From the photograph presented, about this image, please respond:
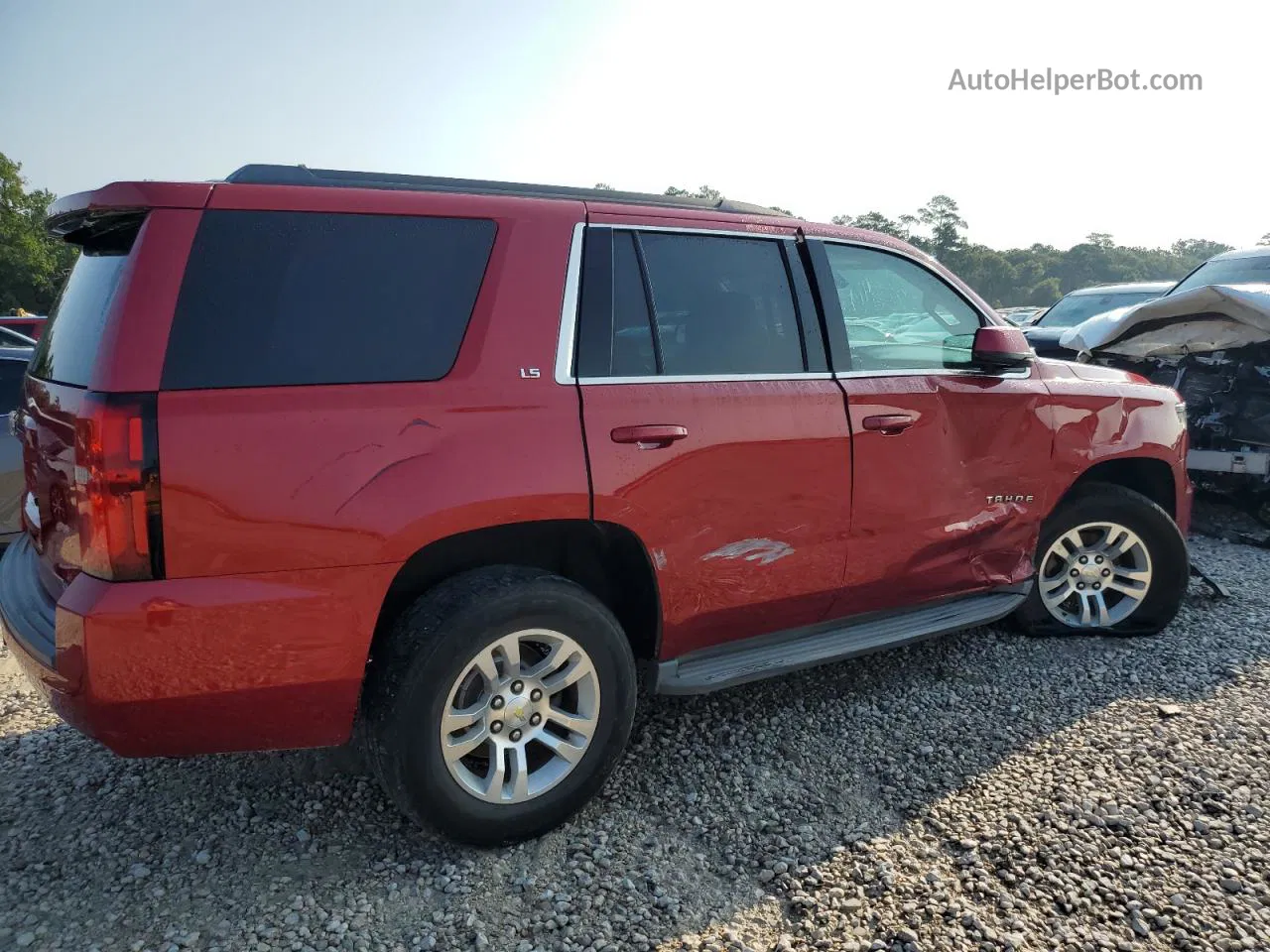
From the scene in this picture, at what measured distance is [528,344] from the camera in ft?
8.39

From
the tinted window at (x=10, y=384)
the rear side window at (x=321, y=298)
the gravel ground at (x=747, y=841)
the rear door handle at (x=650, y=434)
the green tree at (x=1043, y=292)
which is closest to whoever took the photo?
the rear side window at (x=321, y=298)

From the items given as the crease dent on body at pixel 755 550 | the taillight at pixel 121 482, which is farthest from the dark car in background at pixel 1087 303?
the taillight at pixel 121 482

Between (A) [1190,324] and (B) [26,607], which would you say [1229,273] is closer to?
(A) [1190,324]

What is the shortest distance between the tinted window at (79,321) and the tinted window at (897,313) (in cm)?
231

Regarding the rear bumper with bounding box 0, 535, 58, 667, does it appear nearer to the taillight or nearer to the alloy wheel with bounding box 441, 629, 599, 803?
the taillight

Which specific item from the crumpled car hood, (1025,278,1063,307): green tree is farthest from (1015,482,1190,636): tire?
(1025,278,1063,307): green tree

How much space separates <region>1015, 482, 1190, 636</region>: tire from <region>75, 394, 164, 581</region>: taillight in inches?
138

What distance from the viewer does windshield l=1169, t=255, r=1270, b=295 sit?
769cm

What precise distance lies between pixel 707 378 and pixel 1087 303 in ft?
30.2

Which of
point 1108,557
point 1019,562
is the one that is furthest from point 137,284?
point 1108,557

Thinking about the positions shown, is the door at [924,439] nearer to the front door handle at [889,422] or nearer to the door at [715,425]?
the front door handle at [889,422]

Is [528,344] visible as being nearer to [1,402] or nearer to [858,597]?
[858,597]

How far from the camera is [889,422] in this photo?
126 inches

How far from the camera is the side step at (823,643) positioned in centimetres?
291
